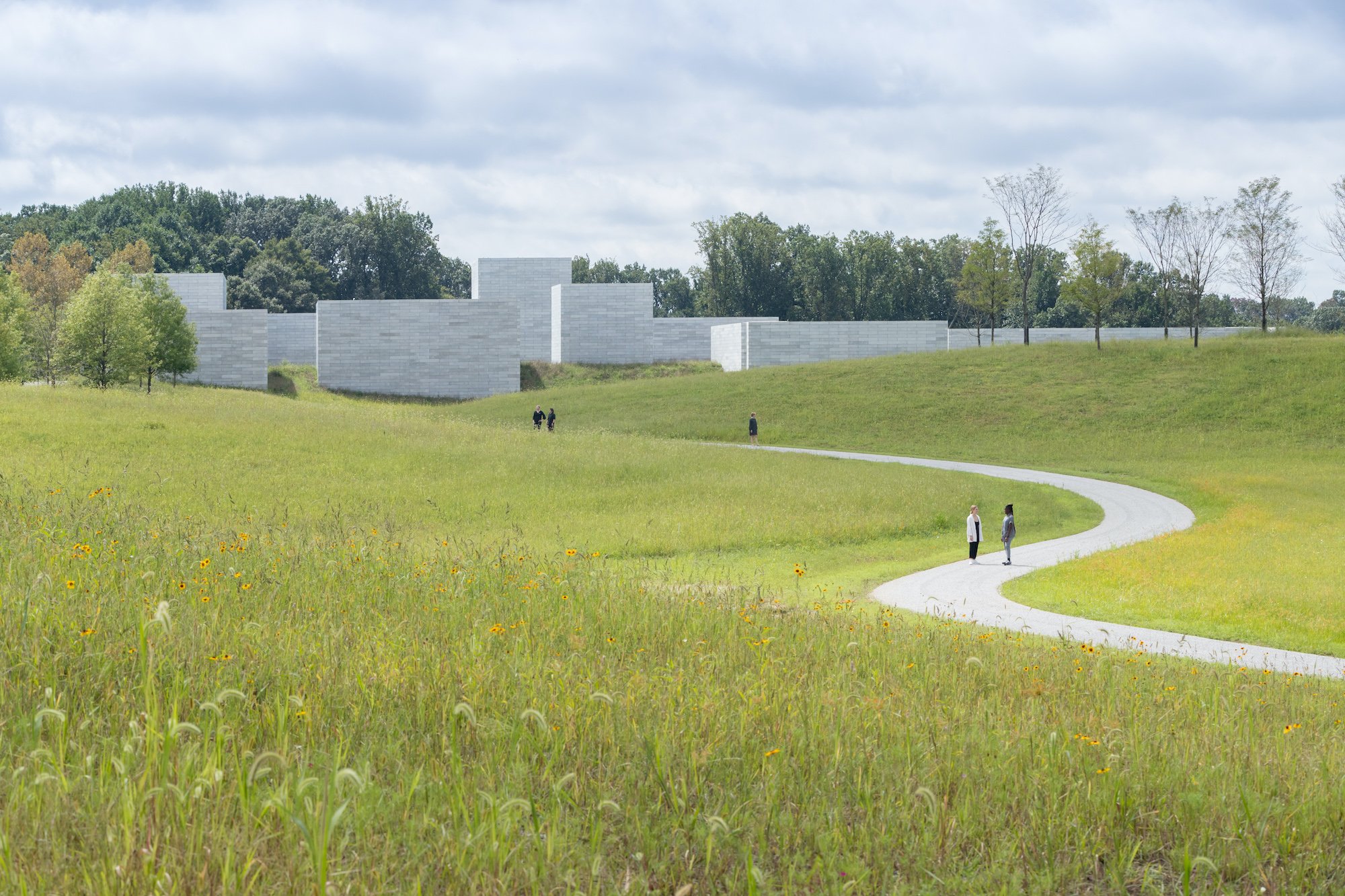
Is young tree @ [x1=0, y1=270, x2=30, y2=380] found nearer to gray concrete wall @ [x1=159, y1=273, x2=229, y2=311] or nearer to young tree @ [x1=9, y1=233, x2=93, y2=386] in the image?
young tree @ [x1=9, y1=233, x2=93, y2=386]

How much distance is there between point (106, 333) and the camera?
1976 inches

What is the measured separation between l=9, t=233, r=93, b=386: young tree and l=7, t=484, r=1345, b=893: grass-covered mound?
64272 mm

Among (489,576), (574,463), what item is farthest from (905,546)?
(489,576)

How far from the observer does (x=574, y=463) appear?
28.5 m

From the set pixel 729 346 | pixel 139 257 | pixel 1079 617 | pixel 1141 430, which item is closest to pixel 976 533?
pixel 1079 617

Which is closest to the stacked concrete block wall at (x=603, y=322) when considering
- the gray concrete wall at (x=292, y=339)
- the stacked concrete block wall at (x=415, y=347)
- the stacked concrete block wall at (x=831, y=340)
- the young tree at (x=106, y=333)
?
the stacked concrete block wall at (x=831, y=340)

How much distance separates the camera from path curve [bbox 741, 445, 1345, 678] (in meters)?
11.4

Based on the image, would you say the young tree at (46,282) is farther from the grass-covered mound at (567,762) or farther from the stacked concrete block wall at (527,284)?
the grass-covered mound at (567,762)

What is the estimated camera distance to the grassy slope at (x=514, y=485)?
758 inches

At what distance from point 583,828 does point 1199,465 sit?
127ft

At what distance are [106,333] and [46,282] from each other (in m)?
38.6

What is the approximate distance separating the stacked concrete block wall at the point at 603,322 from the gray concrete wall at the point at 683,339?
3.00 meters

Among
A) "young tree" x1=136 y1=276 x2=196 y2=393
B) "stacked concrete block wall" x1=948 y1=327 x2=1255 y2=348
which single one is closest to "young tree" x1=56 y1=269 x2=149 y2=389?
"young tree" x1=136 y1=276 x2=196 y2=393

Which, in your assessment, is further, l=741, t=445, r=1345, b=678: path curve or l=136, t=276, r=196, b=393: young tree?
l=136, t=276, r=196, b=393: young tree
